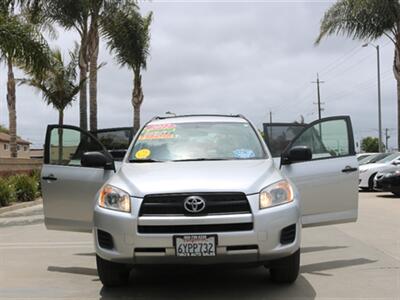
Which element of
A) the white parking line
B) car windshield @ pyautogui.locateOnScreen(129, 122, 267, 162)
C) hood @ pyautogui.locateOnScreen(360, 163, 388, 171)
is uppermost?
car windshield @ pyautogui.locateOnScreen(129, 122, 267, 162)

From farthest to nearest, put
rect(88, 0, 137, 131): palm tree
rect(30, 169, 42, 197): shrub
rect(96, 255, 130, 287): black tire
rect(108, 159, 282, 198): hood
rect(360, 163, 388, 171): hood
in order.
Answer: rect(88, 0, 137, 131): palm tree → rect(360, 163, 388, 171): hood → rect(30, 169, 42, 197): shrub → rect(96, 255, 130, 287): black tire → rect(108, 159, 282, 198): hood

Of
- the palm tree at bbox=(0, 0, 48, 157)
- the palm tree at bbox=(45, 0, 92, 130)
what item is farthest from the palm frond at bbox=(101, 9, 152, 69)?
the palm tree at bbox=(0, 0, 48, 157)

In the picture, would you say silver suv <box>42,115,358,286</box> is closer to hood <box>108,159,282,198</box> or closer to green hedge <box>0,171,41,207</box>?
hood <box>108,159,282,198</box>

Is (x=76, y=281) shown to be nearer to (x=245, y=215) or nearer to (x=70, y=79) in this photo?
(x=245, y=215)

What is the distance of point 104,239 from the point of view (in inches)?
216

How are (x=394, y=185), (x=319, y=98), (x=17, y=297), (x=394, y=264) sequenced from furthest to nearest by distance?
(x=319, y=98), (x=394, y=185), (x=394, y=264), (x=17, y=297)

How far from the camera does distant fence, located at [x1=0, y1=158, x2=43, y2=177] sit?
20.1 m

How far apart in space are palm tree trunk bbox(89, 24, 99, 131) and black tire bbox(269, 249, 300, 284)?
20282mm

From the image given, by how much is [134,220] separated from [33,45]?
11144 millimetres

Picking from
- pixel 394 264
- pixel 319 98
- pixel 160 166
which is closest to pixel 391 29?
pixel 394 264

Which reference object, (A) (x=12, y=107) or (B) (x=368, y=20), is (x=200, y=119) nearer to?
(B) (x=368, y=20)

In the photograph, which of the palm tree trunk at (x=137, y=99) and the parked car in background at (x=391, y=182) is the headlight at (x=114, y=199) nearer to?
the parked car in background at (x=391, y=182)

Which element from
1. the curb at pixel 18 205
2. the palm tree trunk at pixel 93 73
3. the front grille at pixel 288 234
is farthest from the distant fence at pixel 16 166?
the front grille at pixel 288 234

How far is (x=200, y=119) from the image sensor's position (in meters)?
7.45
